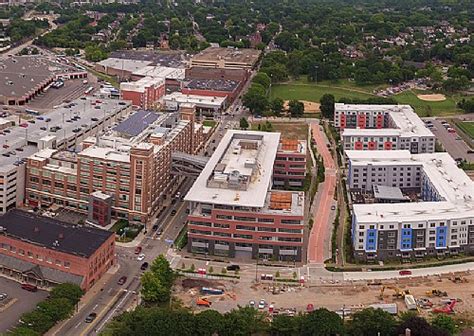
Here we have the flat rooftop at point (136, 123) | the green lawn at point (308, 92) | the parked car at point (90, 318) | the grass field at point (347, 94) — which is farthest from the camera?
the green lawn at point (308, 92)

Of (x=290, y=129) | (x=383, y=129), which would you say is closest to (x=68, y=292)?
(x=383, y=129)

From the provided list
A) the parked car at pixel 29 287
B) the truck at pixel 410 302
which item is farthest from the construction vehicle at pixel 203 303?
the truck at pixel 410 302

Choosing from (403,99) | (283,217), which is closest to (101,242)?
(283,217)

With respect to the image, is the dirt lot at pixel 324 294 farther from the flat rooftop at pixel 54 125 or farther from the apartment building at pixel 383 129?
the apartment building at pixel 383 129

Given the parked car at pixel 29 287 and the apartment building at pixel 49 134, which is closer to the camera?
the parked car at pixel 29 287

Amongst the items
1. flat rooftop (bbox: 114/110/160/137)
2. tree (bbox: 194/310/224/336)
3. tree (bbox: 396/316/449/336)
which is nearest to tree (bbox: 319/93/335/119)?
flat rooftop (bbox: 114/110/160/137)

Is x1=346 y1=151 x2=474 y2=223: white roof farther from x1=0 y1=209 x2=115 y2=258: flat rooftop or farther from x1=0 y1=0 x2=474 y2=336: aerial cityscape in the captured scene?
x1=0 y1=209 x2=115 y2=258: flat rooftop

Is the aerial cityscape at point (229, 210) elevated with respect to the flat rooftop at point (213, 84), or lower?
lower

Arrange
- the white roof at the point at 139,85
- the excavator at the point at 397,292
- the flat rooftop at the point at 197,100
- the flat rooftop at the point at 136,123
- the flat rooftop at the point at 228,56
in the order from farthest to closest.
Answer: the flat rooftop at the point at 228,56
the flat rooftop at the point at 197,100
the white roof at the point at 139,85
the flat rooftop at the point at 136,123
the excavator at the point at 397,292

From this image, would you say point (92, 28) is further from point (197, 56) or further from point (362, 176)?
point (362, 176)
